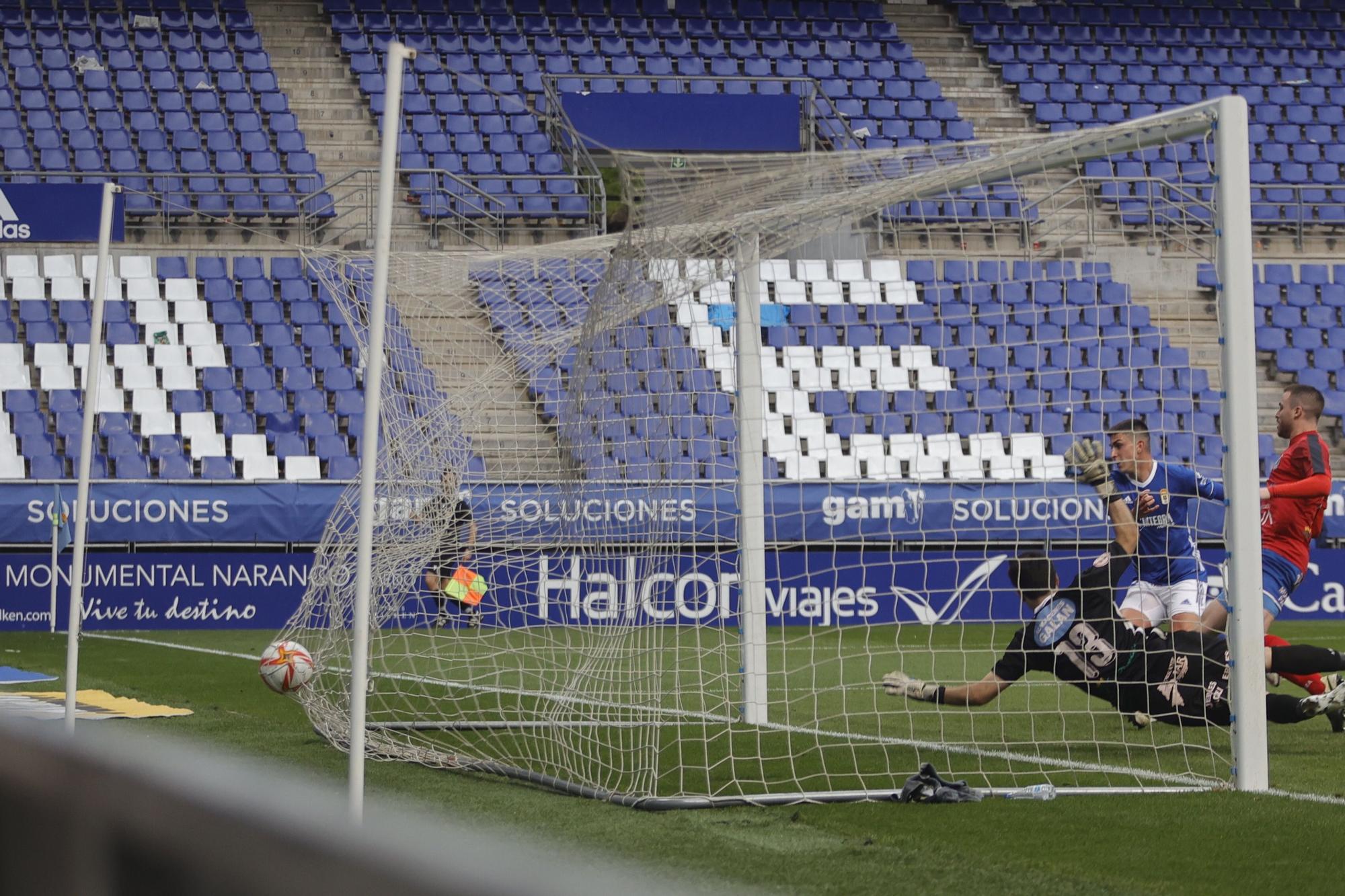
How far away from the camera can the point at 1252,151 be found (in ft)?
74.7

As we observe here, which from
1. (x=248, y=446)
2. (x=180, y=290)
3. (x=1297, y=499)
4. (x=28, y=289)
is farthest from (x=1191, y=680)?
(x=28, y=289)

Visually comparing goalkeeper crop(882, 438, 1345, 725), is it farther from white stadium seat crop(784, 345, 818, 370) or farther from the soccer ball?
white stadium seat crop(784, 345, 818, 370)

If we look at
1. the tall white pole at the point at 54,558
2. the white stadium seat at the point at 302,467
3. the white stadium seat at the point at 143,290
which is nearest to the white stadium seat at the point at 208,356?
the white stadium seat at the point at 143,290

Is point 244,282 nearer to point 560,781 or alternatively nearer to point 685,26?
point 685,26

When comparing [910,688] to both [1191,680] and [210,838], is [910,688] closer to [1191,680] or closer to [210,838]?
[1191,680]

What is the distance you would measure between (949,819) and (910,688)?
1.41m

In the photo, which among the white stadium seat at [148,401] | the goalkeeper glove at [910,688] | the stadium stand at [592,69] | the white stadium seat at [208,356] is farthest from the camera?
the stadium stand at [592,69]

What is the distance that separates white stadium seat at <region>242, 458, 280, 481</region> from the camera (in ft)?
55.8

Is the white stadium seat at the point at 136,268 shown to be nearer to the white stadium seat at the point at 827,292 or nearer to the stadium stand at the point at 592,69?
the stadium stand at the point at 592,69

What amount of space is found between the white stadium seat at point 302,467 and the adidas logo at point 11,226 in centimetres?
411

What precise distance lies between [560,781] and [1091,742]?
2.72 metres

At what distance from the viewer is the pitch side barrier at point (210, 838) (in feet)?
2.96

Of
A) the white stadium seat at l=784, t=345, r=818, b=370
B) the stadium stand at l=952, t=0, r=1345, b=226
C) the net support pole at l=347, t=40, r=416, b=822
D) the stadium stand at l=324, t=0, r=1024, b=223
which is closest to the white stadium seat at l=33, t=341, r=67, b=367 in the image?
the stadium stand at l=324, t=0, r=1024, b=223

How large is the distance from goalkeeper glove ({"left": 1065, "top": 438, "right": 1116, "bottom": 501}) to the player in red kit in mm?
985
